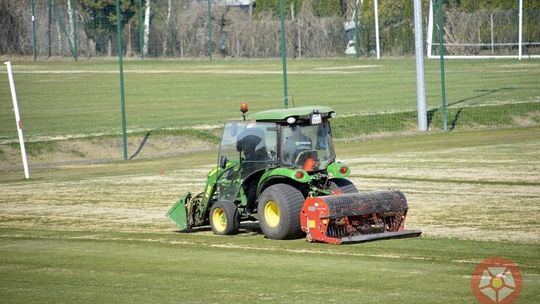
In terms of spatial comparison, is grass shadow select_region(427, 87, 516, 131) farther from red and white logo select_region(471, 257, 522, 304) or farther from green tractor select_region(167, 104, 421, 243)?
red and white logo select_region(471, 257, 522, 304)

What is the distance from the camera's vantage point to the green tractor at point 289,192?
51.4ft

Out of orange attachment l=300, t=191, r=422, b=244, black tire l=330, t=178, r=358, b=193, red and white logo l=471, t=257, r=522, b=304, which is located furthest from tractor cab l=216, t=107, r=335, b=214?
red and white logo l=471, t=257, r=522, b=304

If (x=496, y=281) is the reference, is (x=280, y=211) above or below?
above

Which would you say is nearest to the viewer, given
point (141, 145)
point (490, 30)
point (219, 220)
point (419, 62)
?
point (219, 220)

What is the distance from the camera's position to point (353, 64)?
6181cm

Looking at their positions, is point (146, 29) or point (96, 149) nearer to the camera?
point (96, 149)

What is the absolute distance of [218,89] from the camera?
2008 inches

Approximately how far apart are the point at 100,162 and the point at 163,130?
404 cm

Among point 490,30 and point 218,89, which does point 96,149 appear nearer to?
point 218,89

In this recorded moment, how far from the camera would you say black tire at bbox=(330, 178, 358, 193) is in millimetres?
16500

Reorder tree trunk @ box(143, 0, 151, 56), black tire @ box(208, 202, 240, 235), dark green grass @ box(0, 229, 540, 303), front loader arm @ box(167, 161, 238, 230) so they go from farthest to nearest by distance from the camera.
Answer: tree trunk @ box(143, 0, 151, 56) < front loader arm @ box(167, 161, 238, 230) < black tire @ box(208, 202, 240, 235) < dark green grass @ box(0, 229, 540, 303)

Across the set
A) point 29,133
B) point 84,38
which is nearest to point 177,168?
point 29,133

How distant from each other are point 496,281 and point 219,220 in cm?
598

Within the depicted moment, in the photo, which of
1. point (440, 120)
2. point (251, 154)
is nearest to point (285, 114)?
point (251, 154)
